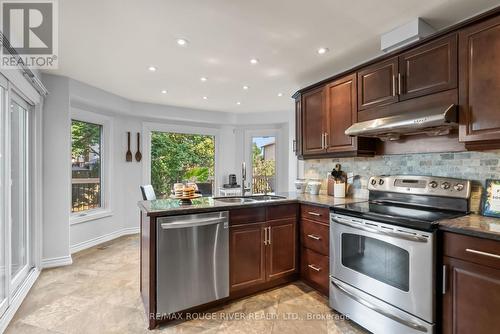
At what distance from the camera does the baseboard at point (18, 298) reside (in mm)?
2073

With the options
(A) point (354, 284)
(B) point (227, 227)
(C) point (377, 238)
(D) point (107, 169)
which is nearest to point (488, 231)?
(C) point (377, 238)

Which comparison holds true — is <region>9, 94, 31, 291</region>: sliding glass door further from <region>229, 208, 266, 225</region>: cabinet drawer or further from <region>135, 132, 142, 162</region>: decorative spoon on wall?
<region>229, 208, 266, 225</region>: cabinet drawer

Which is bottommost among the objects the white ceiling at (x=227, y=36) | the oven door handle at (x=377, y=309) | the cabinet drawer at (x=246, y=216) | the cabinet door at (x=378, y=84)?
the oven door handle at (x=377, y=309)

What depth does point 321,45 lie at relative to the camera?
8.36 ft

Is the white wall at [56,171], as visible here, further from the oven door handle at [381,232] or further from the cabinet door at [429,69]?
the cabinet door at [429,69]

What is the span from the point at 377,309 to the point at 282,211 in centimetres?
117

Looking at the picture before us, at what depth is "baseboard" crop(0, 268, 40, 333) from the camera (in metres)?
2.07

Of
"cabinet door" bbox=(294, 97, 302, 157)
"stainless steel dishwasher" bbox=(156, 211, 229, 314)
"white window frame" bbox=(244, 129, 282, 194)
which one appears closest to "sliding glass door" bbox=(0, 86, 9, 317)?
"stainless steel dishwasher" bbox=(156, 211, 229, 314)

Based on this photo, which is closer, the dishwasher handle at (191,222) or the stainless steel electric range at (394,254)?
the stainless steel electric range at (394,254)

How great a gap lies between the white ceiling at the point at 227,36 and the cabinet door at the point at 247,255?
1.80 m

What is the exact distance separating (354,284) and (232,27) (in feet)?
7.79

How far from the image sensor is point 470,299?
4.86ft

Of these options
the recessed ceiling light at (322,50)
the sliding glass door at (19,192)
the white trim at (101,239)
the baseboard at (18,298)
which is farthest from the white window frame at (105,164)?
the recessed ceiling light at (322,50)

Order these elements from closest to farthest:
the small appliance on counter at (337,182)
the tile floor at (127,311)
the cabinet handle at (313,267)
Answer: the tile floor at (127,311) < the cabinet handle at (313,267) < the small appliance on counter at (337,182)
